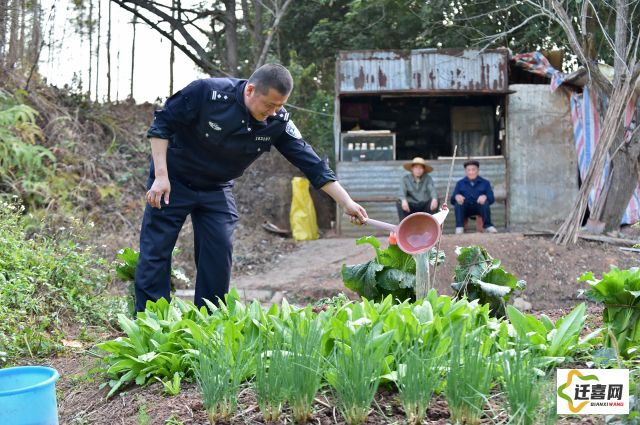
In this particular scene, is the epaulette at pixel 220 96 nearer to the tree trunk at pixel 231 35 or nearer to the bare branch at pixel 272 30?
the bare branch at pixel 272 30

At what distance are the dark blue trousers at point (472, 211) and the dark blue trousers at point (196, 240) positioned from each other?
6.81 m

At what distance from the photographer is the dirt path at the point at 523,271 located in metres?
8.34

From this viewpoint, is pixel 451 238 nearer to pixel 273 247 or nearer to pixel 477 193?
pixel 477 193

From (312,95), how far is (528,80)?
4866mm

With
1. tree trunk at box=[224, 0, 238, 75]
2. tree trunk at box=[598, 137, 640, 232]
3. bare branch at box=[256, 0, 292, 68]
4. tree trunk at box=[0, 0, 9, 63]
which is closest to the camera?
tree trunk at box=[0, 0, 9, 63]

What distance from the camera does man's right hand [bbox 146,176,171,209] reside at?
4098mm

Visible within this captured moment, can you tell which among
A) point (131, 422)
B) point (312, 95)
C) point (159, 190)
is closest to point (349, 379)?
point (131, 422)

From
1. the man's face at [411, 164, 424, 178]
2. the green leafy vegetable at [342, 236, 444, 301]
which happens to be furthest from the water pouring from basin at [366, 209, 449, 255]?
the man's face at [411, 164, 424, 178]

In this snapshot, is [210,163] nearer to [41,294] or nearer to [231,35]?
[41,294]

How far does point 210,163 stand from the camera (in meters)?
4.47

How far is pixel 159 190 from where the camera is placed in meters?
4.10

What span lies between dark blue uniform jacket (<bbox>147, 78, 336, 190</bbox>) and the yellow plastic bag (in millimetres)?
8984

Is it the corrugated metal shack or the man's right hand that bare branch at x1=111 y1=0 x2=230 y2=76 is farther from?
the man's right hand

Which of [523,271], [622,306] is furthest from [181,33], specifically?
[622,306]
